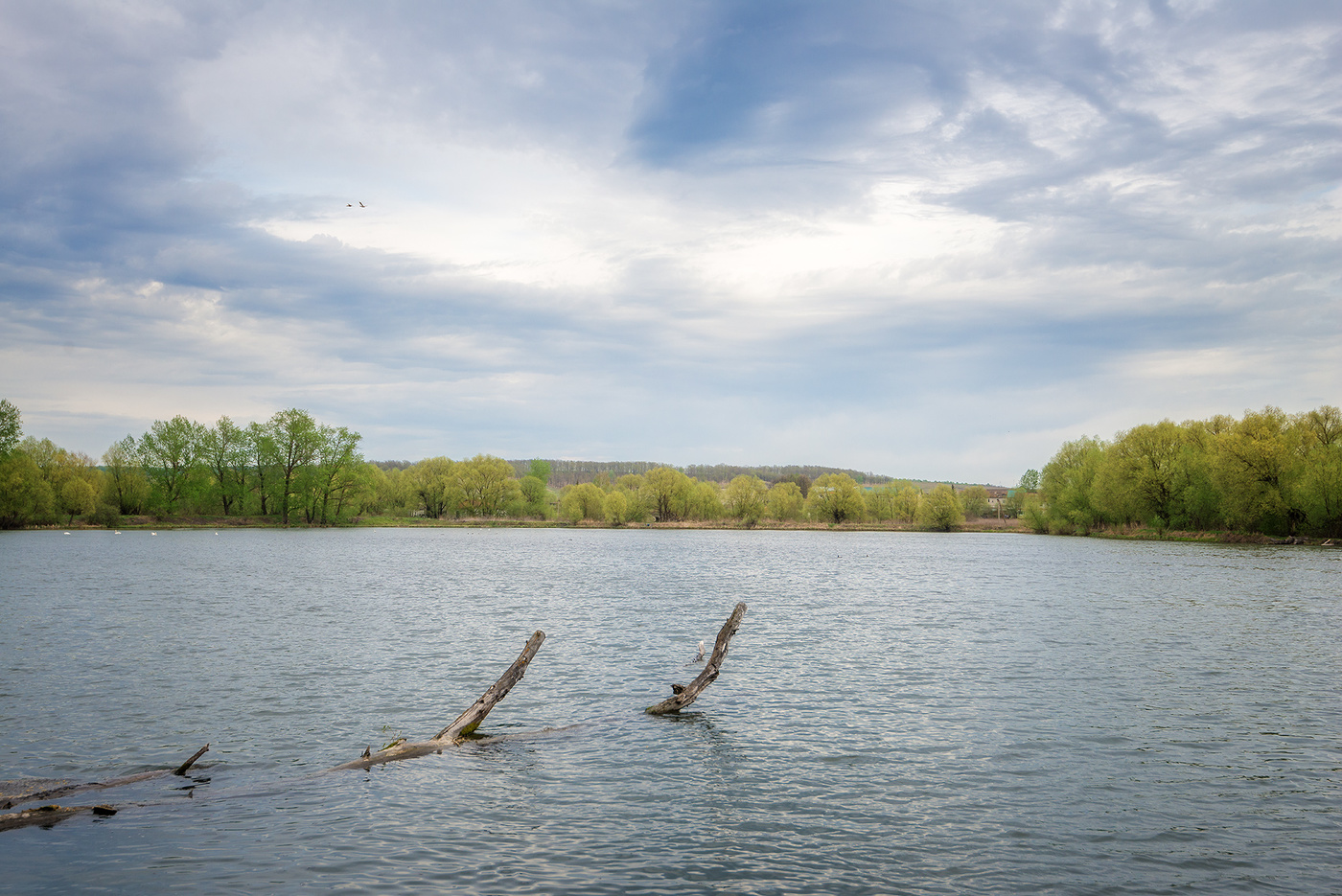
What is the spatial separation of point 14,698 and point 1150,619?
4573 centimetres

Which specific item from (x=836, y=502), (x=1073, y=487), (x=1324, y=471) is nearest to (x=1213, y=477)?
(x=1324, y=471)

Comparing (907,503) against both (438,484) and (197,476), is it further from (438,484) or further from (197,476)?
(197,476)

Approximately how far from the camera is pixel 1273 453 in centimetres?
9038

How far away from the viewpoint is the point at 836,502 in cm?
18762

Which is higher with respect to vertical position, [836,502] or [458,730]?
[836,502]

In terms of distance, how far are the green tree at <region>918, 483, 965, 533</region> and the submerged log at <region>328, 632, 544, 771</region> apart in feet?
570

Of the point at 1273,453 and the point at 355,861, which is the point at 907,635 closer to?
the point at 355,861

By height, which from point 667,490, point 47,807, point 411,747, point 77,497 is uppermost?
point 667,490

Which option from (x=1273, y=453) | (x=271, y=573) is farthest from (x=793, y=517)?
(x=271, y=573)

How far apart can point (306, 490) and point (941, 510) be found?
13422 centimetres

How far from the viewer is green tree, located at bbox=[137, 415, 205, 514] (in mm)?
134250

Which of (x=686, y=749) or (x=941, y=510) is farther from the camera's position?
(x=941, y=510)

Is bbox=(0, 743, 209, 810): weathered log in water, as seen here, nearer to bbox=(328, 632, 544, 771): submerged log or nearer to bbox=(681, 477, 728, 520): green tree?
bbox=(328, 632, 544, 771): submerged log

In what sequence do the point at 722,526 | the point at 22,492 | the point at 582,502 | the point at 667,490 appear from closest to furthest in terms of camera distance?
1. the point at 22,492
2. the point at 667,490
3. the point at 582,502
4. the point at 722,526
